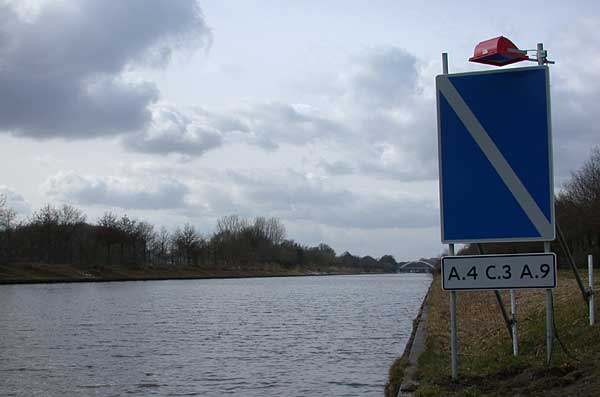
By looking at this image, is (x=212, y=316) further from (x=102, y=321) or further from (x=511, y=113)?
(x=511, y=113)

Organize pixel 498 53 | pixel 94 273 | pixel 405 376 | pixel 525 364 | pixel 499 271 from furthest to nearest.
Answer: pixel 94 273, pixel 405 376, pixel 525 364, pixel 498 53, pixel 499 271

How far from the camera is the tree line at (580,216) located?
49.2 m

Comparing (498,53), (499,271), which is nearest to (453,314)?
(499,271)

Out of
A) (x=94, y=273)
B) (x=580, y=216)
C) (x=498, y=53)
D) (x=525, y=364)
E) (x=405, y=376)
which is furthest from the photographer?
(x=94, y=273)

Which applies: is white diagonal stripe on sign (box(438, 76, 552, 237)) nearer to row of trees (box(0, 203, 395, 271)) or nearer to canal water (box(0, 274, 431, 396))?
canal water (box(0, 274, 431, 396))

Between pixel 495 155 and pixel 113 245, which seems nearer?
pixel 495 155

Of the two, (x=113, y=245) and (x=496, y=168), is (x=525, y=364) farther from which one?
(x=113, y=245)

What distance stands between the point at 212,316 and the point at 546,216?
85.0 feet

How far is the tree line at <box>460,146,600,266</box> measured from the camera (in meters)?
49.2

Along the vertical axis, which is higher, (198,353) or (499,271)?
(499,271)

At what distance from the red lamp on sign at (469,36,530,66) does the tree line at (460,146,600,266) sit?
38.6m

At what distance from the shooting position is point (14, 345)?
2050cm

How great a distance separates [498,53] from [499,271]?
8.04 ft

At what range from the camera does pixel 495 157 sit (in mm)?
7855
